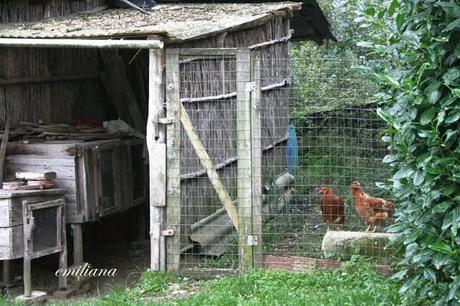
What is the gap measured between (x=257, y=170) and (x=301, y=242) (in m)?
1.32

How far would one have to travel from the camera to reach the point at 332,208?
880 centimetres

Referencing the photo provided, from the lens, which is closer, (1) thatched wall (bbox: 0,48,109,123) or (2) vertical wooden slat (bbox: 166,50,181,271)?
(2) vertical wooden slat (bbox: 166,50,181,271)

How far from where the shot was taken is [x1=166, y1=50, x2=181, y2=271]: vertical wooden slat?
331 inches

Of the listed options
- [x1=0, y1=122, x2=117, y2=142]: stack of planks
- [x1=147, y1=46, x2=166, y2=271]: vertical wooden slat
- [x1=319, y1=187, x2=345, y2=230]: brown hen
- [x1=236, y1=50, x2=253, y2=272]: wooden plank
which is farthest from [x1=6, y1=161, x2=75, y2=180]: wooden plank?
[x1=319, y1=187, x2=345, y2=230]: brown hen

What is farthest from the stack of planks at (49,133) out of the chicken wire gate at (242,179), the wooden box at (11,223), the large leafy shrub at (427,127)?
the large leafy shrub at (427,127)

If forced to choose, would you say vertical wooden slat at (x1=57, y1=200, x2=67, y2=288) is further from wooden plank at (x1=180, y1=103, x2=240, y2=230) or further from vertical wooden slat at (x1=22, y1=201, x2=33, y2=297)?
wooden plank at (x1=180, y1=103, x2=240, y2=230)

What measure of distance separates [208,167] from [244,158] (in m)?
0.41

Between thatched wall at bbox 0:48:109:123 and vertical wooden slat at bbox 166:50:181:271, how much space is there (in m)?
2.48

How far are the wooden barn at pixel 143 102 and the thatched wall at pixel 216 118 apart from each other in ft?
0.06

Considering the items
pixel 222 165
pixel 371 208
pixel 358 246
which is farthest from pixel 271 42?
pixel 358 246

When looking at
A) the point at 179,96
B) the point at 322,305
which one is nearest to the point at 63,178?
the point at 179,96

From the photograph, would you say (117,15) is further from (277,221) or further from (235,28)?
(277,221)

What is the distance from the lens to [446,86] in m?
5.21

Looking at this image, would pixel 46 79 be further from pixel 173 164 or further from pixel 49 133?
pixel 173 164
